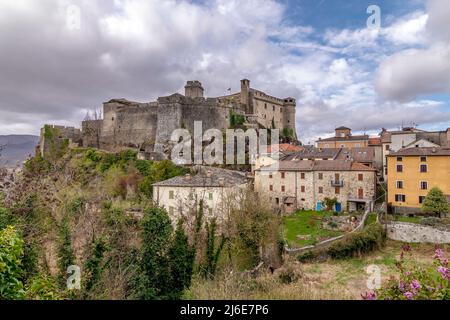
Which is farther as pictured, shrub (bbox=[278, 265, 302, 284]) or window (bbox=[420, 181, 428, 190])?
window (bbox=[420, 181, 428, 190])

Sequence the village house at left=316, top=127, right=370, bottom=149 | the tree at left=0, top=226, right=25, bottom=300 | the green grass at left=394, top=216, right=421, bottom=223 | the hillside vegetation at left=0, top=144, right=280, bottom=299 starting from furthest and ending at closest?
the village house at left=316, top=127, right=370, bottom=149
the green grass at left=394, top=216, right=421, bottom=223
the hillside vegetation at left=0, top=144, right=280, bottom=299
the tree at left=0, top=226, right=25, bottom=300

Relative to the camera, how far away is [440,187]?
1067 inches

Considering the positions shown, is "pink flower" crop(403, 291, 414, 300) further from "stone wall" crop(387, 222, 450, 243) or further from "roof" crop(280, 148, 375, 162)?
"roof" crop(280, 148, 375, 162)

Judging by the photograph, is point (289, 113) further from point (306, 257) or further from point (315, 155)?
point (306, 257)

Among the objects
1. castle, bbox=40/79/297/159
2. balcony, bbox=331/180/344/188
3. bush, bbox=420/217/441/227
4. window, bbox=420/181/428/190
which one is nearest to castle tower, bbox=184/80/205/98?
castle, bbox=40/79/297/159

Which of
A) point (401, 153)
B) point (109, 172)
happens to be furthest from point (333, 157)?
point (109, 172)

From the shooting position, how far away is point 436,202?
82.9 feet

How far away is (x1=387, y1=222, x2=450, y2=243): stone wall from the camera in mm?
23594

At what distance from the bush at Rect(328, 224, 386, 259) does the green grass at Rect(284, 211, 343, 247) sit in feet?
5.52

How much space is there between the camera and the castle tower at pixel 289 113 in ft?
209

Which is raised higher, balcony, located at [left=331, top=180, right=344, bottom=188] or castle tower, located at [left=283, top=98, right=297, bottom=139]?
castle tower, located at [left=283, top=98, right=297, bottom=139]

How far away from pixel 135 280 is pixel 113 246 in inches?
137

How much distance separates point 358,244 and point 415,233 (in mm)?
6138
